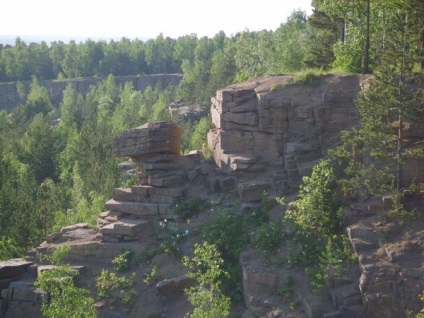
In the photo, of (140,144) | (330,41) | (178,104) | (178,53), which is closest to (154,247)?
(140,144)

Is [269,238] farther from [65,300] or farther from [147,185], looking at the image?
[147,185]

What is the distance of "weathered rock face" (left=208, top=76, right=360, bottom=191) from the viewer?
27.7 metres

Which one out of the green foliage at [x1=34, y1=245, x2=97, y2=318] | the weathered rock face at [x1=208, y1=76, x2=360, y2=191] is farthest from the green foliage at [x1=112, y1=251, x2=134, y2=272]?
the weathered rock face at [x1=208, y1=76, x2=360, y2=191]

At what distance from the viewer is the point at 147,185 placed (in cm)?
3091

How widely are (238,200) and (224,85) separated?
42.7m

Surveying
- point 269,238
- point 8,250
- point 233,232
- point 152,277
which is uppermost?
point 269,238

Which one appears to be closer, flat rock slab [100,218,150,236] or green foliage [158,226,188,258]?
green foliage [158,226,188,258]

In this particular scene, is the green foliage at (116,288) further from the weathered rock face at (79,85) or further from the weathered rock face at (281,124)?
the weathered rock face at (79,85)

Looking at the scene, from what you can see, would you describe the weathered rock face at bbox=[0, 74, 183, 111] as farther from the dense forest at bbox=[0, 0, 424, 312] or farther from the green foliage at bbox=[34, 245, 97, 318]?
the green foliage at bbox=[34, 245, 97, 318]

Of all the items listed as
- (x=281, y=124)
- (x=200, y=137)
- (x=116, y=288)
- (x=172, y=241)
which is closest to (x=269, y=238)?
(x=172, y=241)

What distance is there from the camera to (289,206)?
26.4m

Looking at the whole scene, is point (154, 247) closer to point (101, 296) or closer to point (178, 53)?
point (101, 296)

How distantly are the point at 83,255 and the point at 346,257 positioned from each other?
479 inches

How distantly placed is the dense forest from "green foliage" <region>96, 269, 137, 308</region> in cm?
804
